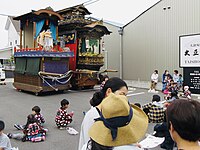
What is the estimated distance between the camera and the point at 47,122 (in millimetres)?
6203

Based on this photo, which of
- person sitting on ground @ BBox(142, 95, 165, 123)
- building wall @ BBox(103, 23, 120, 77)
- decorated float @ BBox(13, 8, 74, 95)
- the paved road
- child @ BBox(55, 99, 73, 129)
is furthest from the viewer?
building wall @ BBox(103, 23, 120, 77)

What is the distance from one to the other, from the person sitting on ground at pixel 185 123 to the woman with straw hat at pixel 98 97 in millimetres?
703

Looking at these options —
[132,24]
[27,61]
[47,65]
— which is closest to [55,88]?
[47,65]

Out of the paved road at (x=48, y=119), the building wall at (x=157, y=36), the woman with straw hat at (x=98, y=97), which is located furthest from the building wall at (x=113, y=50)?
the woman with straw hat at (x=98, y=97)

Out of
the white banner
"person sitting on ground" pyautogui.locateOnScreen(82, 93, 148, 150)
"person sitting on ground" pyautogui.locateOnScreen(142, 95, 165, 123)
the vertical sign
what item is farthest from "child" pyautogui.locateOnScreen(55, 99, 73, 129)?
the white banner

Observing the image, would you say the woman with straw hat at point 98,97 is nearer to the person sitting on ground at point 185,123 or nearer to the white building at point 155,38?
the person sitting on ground at point 185,123

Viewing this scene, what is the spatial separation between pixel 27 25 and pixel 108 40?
802 centimetres

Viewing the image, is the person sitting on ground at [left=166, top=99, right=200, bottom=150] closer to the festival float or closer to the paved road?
the paved road

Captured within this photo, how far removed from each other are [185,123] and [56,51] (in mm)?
9966

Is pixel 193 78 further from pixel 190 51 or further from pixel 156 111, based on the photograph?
pixel 156 111

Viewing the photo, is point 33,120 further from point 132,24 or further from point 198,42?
point 132,24

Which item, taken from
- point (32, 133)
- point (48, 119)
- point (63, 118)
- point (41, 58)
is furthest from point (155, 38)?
point (32, 133)

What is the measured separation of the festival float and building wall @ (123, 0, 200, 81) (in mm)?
3752

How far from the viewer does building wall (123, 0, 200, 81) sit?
13.7 m
